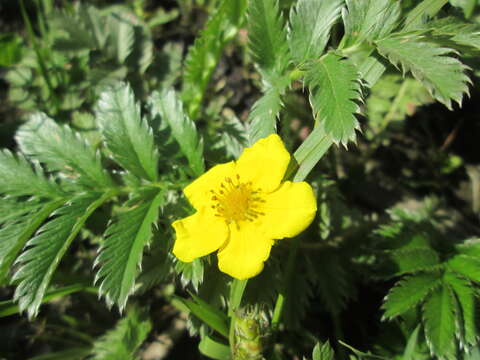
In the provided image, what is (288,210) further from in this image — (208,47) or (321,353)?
(208,47)

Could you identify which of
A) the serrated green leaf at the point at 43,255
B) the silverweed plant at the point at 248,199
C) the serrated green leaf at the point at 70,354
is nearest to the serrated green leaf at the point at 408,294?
the silverweed plant at the point at 248,199

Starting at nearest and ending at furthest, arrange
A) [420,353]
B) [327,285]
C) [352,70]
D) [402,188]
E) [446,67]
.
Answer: [446,67] → [352,70] → [420,353] → [327,285] → [402,188]

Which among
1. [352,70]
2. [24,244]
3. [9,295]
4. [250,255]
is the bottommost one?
[9,295]

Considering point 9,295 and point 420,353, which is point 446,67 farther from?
point 9,295

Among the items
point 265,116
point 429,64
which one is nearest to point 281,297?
point 265,116

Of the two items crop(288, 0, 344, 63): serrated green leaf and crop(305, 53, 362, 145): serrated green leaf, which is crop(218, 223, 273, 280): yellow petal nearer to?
crop(305, 53, 362, 145): serrated green leaf

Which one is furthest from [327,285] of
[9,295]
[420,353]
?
[9,295]
